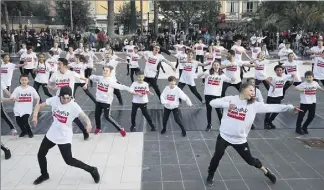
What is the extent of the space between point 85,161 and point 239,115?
311 centimetres

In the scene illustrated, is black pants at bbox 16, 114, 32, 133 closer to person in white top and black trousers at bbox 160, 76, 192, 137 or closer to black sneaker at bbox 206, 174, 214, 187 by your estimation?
person in white top and black trousers at bbox 160, 76, 192, 137

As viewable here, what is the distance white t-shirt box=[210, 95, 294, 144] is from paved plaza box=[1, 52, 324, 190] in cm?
88

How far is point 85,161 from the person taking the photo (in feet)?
23.3

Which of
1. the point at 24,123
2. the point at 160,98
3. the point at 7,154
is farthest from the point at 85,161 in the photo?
the point at 160,98

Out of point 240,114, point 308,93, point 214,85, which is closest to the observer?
point 240,114

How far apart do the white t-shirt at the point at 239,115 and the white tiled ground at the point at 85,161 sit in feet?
5.47

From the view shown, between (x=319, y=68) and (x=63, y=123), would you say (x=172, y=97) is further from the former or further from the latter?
(x=319, y=68)

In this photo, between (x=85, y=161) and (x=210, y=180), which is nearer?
(x=210, y=180)

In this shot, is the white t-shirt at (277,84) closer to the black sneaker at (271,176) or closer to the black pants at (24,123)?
the black sneaker at (271,176)

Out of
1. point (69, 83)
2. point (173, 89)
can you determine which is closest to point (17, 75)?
point (69, 83)

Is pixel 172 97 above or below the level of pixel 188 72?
below

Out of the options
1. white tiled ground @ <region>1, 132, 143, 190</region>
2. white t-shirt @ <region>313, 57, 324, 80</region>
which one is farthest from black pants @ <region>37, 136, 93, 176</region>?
white t-shirt @ <region>313, 57, 324, 80</region>

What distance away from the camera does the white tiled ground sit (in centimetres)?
607

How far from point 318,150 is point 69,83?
18.3 ft
